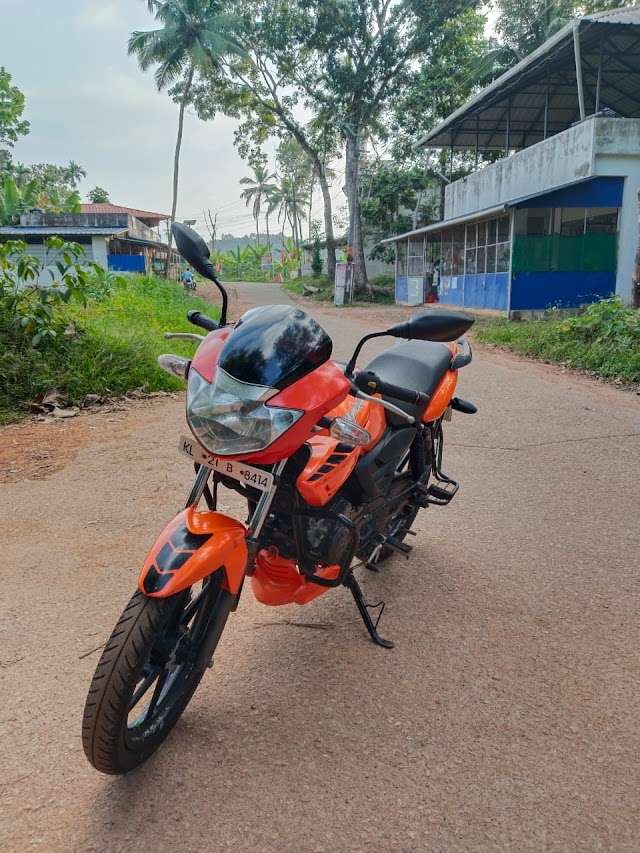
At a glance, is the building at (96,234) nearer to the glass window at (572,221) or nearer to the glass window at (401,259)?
the glass window at (401,259)

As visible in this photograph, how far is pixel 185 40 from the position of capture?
27156 mm

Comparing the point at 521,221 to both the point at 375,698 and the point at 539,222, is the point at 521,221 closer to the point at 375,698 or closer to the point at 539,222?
the point at 539,222

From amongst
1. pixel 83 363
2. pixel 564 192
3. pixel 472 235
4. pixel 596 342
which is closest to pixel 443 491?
pixel 83 363

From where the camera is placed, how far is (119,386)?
674cm

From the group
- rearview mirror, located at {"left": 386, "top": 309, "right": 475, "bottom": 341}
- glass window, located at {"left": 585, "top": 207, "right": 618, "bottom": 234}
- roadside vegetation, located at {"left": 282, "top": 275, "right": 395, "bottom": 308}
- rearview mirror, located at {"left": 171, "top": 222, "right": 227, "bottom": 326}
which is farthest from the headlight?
roadside vegetation, located at {"left": 282, "top": 275, "right": 395, "bottom": 308}

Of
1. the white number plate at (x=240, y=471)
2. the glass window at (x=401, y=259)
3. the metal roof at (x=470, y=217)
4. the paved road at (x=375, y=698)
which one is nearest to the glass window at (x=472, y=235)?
the metal roof at (x=470, y=217)

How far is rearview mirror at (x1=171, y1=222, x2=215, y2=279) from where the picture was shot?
2.14 metres

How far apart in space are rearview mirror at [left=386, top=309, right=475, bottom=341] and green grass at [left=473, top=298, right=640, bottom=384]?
6.65 meters

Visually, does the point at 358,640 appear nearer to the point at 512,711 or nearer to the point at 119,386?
the point at 512,711

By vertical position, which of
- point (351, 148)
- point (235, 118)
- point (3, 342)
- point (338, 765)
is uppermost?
point (235, 118)

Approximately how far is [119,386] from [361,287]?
831 inches

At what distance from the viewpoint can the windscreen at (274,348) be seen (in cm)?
177

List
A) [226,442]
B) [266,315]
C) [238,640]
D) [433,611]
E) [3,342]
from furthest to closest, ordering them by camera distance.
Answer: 1. [3,342]
2. [433,611]
3. [238,640]
4. [266,315]
5. [226,442]

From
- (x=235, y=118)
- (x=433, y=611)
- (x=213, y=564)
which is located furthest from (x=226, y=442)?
(x=235, y=118)
